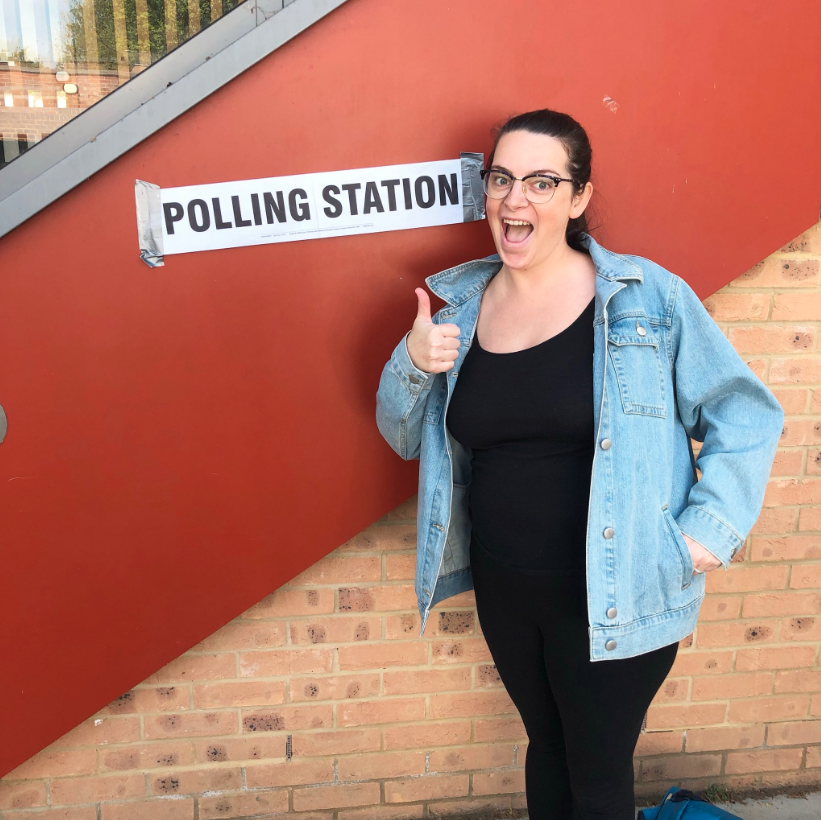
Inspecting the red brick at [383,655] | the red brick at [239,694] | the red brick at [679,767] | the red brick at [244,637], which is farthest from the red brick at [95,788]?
the red brick at [679,767]

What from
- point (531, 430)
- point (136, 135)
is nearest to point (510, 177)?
point (531, 430)

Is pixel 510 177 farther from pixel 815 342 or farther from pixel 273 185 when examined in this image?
pixel 815 342

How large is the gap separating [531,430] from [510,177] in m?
0.55

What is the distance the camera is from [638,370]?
1.56 m

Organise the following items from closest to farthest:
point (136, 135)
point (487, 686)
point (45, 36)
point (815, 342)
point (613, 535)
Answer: point (613, 535) → point (136, 135) → point (45, 36) → point (815, 342) → point (487, 686)

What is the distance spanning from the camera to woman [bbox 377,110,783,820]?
156cm

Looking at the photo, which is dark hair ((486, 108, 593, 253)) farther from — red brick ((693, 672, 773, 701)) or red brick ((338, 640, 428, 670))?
red brick ((693, 672, 773, 701))

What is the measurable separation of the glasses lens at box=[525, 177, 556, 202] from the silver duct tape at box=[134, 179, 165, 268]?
878mm

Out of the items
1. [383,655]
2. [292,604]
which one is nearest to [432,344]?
[292,604]

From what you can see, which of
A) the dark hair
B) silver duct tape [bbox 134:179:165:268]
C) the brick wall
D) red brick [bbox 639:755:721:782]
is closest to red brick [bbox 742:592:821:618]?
Answer: the brick wall

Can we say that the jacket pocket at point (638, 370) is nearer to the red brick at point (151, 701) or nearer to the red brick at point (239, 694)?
the red brick at point (239, 694)

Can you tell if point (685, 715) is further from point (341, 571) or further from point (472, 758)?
point (341, 571)

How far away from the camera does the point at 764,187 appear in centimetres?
197

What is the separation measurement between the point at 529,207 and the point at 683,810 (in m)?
1.83
